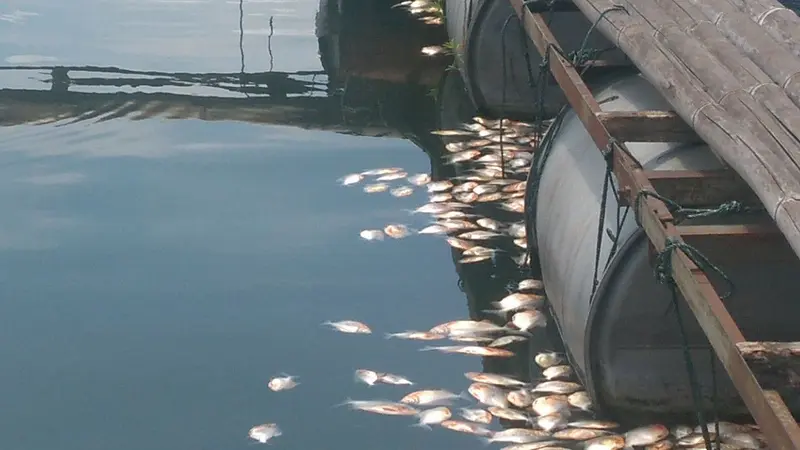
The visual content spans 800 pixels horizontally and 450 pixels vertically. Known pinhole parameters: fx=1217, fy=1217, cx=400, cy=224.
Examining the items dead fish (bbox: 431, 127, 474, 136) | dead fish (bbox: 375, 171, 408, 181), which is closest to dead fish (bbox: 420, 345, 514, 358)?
dead fish (bbox: 375, 171, 408, 181)

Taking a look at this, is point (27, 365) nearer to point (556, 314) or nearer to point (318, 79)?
point (556, 314)

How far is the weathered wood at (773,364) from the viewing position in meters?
3.88

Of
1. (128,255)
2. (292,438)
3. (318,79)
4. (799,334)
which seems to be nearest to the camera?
(799,334)

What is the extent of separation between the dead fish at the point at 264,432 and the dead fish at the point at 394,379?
28.1 inches

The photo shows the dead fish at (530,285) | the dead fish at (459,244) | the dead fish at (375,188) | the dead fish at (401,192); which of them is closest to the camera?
the dead fish at (530,285)

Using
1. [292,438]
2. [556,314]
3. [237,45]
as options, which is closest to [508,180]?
[556,314]

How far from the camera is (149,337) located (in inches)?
277

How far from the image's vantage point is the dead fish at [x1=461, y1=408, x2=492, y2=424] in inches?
236

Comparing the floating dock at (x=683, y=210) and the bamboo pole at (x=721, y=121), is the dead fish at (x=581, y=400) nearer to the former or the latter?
the floating dock at (x=683, y=210)

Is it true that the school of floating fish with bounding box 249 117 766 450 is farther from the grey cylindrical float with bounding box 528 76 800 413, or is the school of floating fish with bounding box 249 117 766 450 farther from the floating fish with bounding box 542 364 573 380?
the grey cylindrical float with bounding box 528 76 800 413

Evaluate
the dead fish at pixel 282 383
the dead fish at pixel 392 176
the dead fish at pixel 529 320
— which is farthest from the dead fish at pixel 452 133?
the dead fish at pixel 282 383

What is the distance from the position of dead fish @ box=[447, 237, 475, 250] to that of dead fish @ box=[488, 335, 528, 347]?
4.83 ft

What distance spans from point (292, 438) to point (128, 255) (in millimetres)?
2705

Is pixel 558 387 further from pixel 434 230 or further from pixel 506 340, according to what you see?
pixel 434 230
